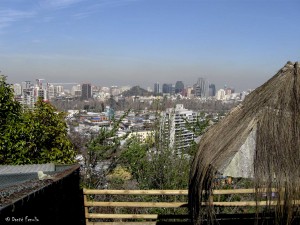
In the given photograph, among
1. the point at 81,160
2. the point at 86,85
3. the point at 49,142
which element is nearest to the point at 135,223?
the point at 49,142

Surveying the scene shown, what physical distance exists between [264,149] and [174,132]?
244 inches

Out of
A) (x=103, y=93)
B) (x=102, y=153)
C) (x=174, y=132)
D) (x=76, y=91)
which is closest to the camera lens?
(x=174, y=132)

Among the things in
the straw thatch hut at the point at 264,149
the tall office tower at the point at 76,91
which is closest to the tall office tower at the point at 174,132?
the straw thatch hut at the point at 264,149

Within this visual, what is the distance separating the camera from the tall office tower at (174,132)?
27.8ft

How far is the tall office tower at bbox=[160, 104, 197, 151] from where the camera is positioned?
8.46m

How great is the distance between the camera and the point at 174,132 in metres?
8.99

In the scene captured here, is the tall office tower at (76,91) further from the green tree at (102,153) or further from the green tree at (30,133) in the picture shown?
the green tree at (30,133)

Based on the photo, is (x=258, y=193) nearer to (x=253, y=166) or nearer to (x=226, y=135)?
(x=253, y=166)

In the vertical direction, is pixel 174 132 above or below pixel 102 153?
above

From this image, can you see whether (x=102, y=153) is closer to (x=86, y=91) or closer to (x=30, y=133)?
(x=30, y=133)

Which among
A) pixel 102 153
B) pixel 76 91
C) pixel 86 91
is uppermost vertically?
pixel 76 91

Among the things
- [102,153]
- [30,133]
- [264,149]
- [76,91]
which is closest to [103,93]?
[76,91]

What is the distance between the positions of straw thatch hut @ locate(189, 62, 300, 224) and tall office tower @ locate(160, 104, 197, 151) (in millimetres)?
5065

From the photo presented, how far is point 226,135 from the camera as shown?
318 centimetres
